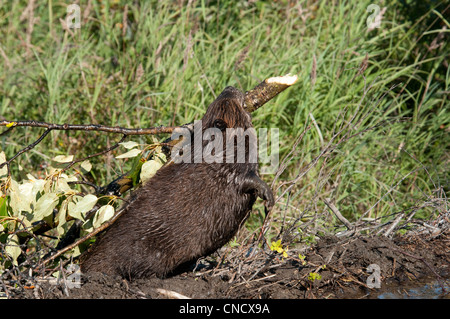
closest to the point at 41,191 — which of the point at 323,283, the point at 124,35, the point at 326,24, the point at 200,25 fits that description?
the point at 323,283

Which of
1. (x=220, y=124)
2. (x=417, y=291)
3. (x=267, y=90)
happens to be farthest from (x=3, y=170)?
(x=417, y=291)

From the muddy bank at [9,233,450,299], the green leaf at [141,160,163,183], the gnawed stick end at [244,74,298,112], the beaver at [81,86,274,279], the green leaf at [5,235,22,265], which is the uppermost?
the gnawed stick end at [244,74,298,112]

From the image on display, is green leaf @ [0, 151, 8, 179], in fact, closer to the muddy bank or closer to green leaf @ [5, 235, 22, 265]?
green leaf @ [5, 235, 22, 265]

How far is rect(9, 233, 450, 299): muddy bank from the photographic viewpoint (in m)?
3.18

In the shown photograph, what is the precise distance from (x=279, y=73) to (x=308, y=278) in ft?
8.59

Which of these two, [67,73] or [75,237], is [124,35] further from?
[75,237]

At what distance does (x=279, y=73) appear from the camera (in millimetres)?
5527

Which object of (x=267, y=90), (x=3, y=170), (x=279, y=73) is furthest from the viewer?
(x=279, y=73)

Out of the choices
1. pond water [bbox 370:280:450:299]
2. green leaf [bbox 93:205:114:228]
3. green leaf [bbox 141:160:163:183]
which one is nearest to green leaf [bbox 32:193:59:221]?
green leaf [bbox 93:205:114:228]

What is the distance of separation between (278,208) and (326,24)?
2488 mm

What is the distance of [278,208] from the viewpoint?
16.0 ft

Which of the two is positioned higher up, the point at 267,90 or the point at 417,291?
the point at 267,90

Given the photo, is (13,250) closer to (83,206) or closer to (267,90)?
(83,206)
